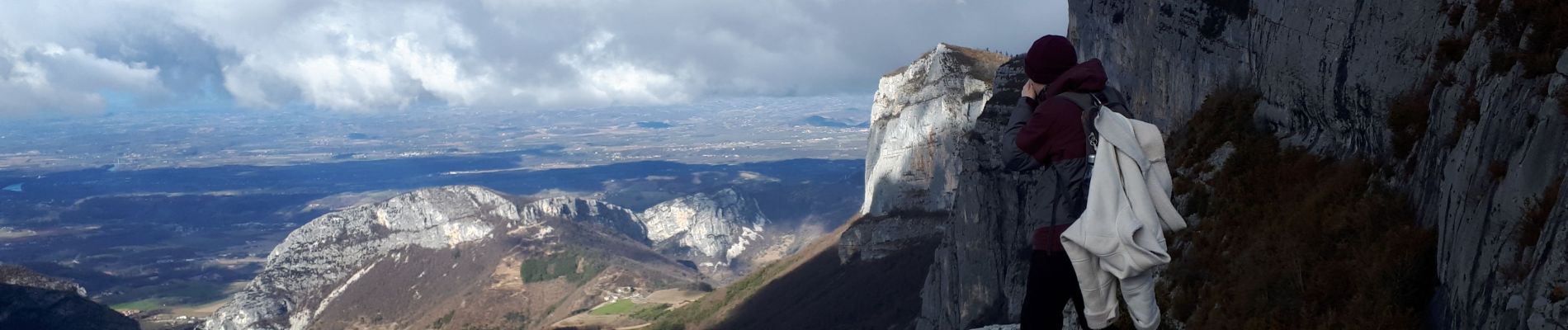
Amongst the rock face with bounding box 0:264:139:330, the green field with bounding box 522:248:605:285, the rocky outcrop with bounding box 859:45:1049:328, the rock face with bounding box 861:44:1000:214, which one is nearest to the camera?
the rocky outcrop with bounding box 859:45:1049:328

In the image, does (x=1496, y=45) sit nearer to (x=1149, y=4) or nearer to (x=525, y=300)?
(x=1149, y=4)

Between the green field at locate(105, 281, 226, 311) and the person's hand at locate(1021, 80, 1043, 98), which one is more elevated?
the person's hand at locate(1021, 80, 1043, 98)

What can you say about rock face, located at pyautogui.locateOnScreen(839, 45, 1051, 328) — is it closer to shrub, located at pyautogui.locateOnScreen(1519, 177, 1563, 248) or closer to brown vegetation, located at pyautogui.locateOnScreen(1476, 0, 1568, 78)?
brown vegetation, located at pyautogui.locateOnScreen(1476, 0, 1568, 78)

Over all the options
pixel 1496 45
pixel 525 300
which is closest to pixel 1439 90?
pixel 1496 45

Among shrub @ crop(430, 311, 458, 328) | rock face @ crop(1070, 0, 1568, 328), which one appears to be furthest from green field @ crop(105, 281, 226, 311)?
rock face @ crop(1070, 0, 1568, 328)

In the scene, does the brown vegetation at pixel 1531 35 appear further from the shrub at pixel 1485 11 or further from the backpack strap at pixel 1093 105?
the backpack strap at pixel 1093 105

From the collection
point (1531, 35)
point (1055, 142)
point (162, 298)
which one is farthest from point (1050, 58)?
point (162, 298)

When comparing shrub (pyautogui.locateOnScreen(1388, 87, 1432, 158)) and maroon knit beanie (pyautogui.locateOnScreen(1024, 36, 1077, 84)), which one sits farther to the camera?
shrub (pyautogui.locateOnScreen(1388, 87, 1432, 158))
